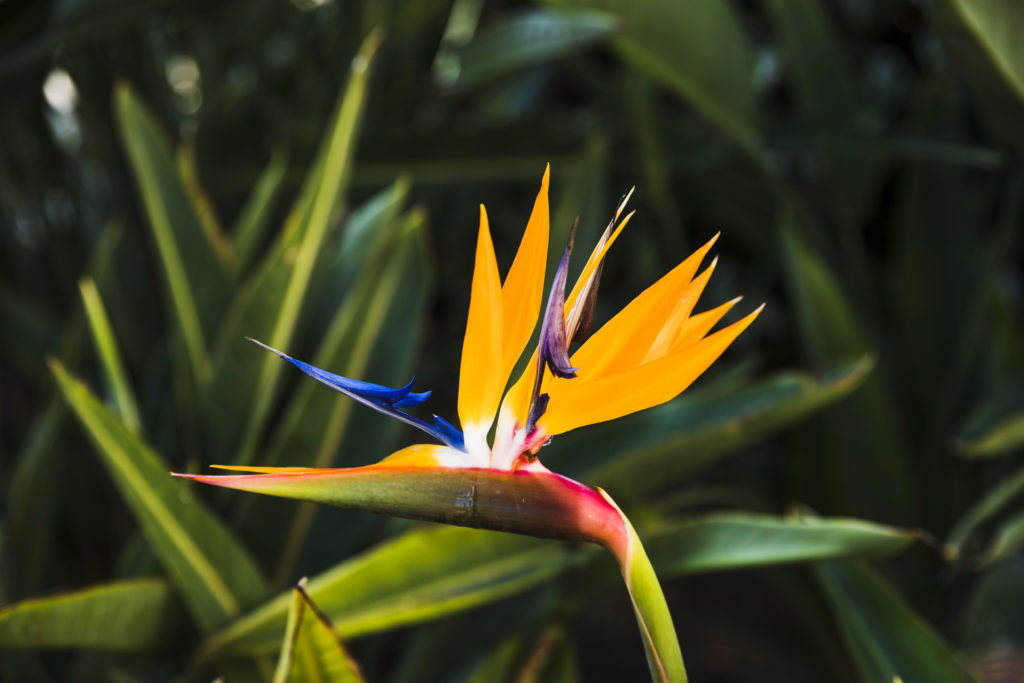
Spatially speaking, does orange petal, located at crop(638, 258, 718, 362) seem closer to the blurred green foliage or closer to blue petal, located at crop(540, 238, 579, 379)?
blue petal, located at crop(540, 238, 579, 379)

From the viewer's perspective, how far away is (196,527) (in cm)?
38

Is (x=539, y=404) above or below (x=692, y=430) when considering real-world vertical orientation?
above

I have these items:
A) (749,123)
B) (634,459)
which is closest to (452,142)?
(749,123)

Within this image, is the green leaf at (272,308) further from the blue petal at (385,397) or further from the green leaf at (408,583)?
the blue petal at (385,397)

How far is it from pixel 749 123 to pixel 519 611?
1.20 ft

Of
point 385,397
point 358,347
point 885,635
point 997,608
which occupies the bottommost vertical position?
point 997,608

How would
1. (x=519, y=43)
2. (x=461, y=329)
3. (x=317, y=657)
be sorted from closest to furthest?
(x=317, y=657) < (x=519, y=43) < (x=461, y=329)

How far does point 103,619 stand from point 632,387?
0.33 metres

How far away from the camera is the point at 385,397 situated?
0.16m

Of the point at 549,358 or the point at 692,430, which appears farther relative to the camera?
the point at 692,430

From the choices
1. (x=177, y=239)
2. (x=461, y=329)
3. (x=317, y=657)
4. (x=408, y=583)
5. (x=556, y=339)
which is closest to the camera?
(x=556, y=339)

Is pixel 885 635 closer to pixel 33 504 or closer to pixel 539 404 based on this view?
pixel 539 404

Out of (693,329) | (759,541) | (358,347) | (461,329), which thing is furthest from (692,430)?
(461,329)

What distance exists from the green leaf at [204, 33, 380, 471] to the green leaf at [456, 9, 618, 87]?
0.51 feet
